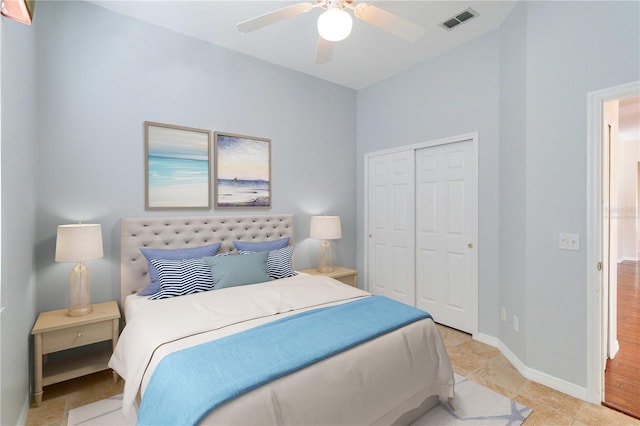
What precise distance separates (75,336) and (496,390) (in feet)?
10.3

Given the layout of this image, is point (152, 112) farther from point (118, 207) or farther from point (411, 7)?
point (411, 7)

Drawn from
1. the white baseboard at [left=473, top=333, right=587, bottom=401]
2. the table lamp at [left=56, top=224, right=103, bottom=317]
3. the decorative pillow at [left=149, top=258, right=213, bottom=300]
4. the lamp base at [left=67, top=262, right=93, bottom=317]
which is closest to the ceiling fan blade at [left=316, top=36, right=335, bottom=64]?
the decorative pillow at [left=149, top=258, right=213, bottom=300]

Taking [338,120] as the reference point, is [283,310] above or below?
below

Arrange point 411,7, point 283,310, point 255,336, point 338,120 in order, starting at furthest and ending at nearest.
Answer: point 338,120, point 411,7, point 283,310, point 255,336

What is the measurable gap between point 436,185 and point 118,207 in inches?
130

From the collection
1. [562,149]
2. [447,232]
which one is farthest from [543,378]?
[562,149]

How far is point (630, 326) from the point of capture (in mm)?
3404

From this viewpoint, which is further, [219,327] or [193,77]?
[193,77]

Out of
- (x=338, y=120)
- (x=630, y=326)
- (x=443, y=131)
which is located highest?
(x=338, y=120)

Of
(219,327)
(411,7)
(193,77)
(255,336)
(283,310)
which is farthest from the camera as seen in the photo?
(193,77)

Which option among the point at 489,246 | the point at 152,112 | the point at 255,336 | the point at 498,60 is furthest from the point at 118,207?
the point at 498,60

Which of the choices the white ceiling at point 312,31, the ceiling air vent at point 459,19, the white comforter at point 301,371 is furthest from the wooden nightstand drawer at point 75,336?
the ceiling air vent at point 459,19

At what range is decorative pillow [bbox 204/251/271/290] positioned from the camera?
269 centimetres

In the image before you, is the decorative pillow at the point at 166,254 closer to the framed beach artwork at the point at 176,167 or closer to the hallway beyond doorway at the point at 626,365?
the framed beach artwork at the point at 176,167
